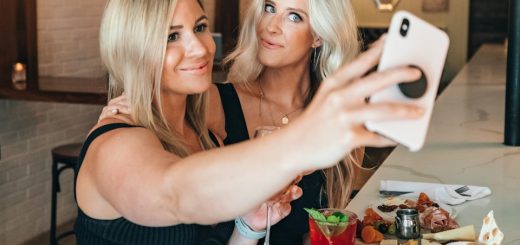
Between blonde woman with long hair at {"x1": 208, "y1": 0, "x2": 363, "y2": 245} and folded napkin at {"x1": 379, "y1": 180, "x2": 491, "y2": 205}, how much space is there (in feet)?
0.69

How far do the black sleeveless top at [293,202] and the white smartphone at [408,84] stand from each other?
151cm

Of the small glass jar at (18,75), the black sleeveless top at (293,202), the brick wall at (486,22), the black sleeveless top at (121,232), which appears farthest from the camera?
the brick wall at (486,22)

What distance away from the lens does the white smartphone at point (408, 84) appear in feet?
3.46

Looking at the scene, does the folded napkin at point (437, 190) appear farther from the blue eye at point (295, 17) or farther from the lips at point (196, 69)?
the lips at point (196, 69)

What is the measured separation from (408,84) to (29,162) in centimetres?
427

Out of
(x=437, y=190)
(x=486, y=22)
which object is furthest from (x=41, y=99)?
(x=486, y=22)

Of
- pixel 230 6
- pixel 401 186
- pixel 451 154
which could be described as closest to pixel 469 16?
pixel 230 6

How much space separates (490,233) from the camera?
6.44 ft

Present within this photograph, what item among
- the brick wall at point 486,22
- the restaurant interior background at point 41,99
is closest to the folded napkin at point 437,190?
the restaurant interior background at point 41,99

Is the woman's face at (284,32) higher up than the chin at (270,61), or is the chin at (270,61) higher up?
the woman's face at (284,32)

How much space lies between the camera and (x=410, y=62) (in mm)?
1069

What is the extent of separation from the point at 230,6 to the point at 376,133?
24.0 feet

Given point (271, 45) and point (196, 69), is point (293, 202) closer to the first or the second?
point (271, 45)

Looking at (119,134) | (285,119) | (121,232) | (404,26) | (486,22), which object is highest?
(486,22)
